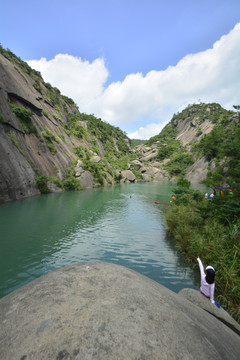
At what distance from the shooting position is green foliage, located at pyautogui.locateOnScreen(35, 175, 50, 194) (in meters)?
25.9

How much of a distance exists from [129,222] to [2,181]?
1374cm

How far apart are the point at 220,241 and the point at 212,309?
12.1 feet

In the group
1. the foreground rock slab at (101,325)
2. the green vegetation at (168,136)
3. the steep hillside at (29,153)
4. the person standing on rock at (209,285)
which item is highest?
the green vegetation at (168,136)

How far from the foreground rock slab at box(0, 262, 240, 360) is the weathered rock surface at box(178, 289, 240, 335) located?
574 mm

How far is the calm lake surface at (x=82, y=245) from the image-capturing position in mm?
6887

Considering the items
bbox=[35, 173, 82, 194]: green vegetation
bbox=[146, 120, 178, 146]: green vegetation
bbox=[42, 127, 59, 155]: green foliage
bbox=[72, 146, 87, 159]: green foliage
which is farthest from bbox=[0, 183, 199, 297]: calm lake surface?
bbox=[146, 120, 178, 146]: green vegetation

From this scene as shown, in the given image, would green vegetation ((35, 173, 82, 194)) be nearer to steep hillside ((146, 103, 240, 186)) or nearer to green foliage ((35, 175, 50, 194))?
green foliage ((35, 175, 50, 194))

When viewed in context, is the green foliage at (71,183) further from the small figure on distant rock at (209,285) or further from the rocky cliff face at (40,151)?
the small figure on distant rock at (209,285)

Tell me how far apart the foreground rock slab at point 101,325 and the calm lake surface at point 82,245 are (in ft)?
13.0

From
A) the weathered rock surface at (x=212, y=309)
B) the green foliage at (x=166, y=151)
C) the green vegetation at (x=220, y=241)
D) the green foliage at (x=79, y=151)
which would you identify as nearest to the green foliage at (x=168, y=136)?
the green foliage at (x=166, y=151)

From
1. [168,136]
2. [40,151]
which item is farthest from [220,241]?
[168,136]

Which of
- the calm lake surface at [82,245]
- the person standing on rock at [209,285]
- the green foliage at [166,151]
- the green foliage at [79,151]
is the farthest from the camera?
the green foliage at [166,151]

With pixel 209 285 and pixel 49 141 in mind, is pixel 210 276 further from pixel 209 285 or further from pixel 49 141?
pixel 49 141

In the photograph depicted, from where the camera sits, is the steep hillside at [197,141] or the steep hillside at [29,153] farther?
the steep hillside at [197,141]
